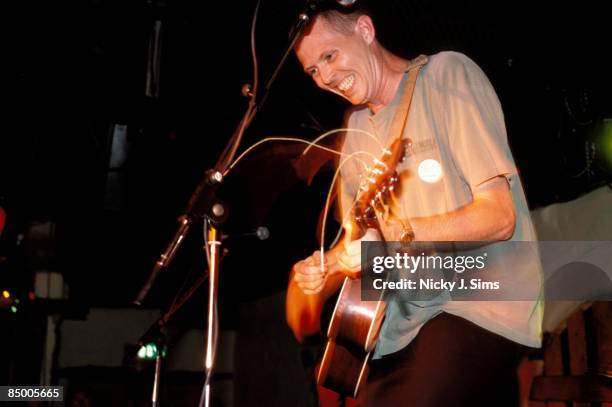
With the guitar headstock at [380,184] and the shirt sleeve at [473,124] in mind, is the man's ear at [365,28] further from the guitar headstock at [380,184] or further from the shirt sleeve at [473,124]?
the guitar headstock at [380,184]

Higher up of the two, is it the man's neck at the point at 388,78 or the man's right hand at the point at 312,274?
the man's neck at the point at 388,78

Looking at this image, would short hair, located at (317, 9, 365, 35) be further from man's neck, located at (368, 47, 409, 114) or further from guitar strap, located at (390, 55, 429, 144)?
guitar strap, located at (390, 55, 429, 144)

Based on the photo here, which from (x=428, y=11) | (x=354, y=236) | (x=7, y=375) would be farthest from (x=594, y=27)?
(x=7, y=375)

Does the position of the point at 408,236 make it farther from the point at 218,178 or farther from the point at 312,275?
the point at 218,178

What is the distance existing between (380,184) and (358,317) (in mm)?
525

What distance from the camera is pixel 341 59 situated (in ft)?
8.29

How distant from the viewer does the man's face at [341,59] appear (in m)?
2.50

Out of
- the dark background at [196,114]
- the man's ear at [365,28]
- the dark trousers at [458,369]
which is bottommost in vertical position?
the dark trousers at [458,369]

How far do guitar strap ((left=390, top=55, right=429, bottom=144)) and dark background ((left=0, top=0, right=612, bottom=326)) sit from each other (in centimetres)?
102

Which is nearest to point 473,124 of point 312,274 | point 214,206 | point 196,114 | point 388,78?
point 388,78

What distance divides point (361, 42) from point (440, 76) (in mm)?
528

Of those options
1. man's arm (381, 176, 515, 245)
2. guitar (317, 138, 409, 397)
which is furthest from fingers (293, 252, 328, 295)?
man's arm (381, 176, 515, 245)

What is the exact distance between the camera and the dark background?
3.73 meters

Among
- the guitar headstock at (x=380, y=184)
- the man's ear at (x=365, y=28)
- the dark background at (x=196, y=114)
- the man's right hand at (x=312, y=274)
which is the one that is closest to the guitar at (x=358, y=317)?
the guitar headstock at (x=380, y=184)
